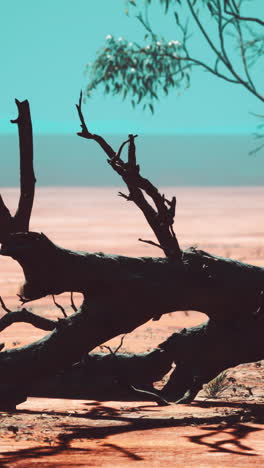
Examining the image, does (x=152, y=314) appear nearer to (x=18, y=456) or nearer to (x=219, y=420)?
(x=219, y=420)

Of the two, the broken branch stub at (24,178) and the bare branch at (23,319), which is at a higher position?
the broken branch stub at (24,178)

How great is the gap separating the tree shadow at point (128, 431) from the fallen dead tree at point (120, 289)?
0.36 m

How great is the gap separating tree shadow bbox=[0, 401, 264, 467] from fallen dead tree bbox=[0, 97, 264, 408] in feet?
1.19

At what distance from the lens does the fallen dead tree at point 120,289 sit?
634 centimetres

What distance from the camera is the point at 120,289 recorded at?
21.8 feet

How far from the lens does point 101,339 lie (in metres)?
6.72

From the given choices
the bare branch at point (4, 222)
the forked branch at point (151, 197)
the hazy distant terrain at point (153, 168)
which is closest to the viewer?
the bare branch at point (4, 222)

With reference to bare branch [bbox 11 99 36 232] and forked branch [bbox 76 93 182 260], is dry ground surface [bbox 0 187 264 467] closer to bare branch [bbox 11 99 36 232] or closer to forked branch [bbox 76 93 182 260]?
forked branch [bbox 76 93 182 260]

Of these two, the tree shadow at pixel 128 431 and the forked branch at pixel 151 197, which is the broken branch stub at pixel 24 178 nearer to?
the forked branch at pixel 151 197

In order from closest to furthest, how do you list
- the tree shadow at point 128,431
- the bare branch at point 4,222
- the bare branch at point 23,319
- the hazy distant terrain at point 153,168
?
the tree shadow at point 128,431 → the bare branch at point 4,222 → the bare branch at point 23,319 → the hazy distant terrain at point 153,168

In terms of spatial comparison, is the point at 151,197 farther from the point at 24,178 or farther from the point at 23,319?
the point at 23,319

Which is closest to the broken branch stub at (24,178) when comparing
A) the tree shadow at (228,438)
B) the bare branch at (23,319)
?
the bare branch at (23,319)

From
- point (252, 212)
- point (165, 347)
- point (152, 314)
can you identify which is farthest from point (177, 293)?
point (252, 212)

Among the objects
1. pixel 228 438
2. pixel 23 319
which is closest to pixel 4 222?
pixel 23 319
